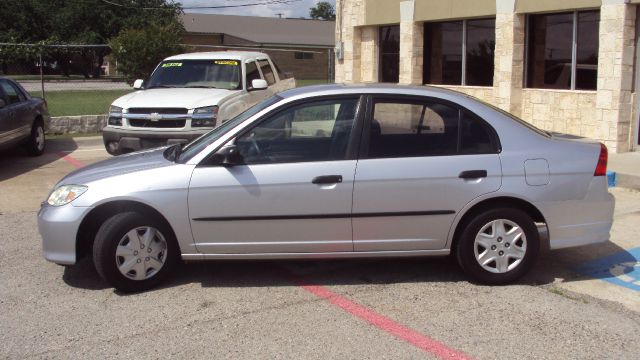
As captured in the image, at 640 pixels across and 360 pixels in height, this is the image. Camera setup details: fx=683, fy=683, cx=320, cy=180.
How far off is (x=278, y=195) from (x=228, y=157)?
48 cm

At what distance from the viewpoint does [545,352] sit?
433 cm

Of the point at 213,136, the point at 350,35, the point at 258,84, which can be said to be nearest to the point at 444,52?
the point at 350,35

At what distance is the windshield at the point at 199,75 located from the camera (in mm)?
11281

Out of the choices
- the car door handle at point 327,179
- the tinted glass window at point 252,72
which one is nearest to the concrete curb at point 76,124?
the tinted glass window at point 252,72

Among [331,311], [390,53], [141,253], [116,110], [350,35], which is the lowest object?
[331,311]

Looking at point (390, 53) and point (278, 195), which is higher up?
point (390, 53)

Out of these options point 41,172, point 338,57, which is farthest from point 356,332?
point 338,57

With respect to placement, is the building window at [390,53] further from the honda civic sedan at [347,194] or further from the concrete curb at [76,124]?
the honda civic sedan at [347,194]

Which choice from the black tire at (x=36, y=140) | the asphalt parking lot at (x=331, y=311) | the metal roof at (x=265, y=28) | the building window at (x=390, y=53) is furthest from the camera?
the metal roof at (x=265, y=28)

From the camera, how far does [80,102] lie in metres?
25.8

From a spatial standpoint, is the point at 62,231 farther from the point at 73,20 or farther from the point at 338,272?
the point at 73,20

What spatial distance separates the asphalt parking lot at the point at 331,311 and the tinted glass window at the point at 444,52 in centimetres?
955

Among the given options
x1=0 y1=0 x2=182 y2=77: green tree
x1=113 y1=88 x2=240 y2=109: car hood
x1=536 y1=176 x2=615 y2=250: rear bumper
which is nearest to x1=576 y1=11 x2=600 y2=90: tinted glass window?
x1=113 y1=88 x2=240 y2=109: car hood

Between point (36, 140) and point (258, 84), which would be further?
point (36, 140)
